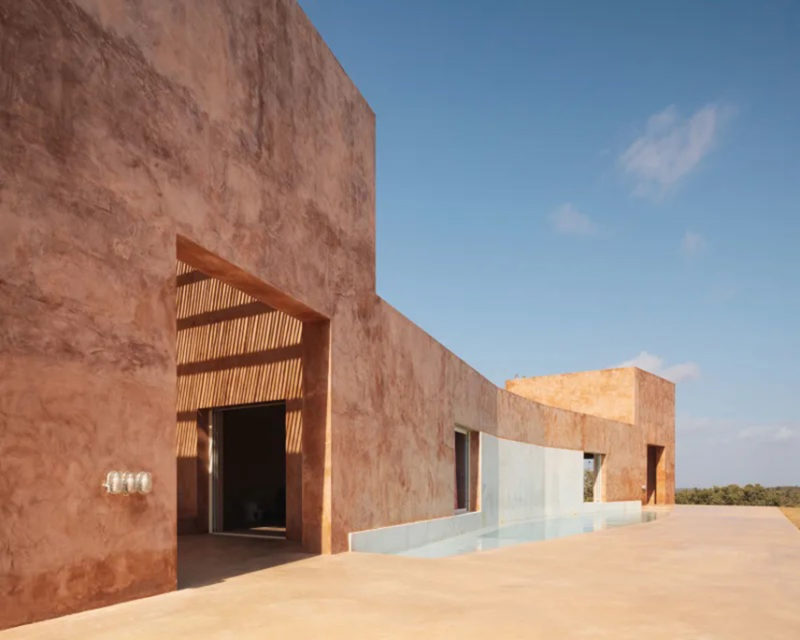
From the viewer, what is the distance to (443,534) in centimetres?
1298

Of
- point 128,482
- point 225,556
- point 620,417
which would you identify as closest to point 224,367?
point 225,556

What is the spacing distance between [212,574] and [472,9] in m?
12.7

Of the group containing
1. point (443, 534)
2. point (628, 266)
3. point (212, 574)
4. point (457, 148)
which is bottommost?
point (443, 534)

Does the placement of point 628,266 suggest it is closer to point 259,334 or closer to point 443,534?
point 443,534

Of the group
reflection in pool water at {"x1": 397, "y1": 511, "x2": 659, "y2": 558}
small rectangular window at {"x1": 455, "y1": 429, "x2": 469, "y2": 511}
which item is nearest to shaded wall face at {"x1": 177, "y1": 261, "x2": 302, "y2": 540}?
reflection in pool water at {"x1": 397, "y1": 511, "x2": 659, "y2": 558}

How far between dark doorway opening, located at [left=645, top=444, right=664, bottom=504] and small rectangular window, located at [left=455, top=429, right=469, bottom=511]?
58.8ft

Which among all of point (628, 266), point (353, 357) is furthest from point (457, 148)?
point (353, 357)

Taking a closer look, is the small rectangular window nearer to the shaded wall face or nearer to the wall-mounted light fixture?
the shaded wall face

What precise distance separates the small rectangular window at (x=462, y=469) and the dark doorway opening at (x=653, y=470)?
17930 millimetres

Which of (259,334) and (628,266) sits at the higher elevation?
(628,266)

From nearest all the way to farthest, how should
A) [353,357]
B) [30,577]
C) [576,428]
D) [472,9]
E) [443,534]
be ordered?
[30,577], [353,357], [443,534], [472,9], [576,428]

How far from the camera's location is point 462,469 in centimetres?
1577

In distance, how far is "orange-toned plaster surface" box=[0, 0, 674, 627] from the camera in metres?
4.41

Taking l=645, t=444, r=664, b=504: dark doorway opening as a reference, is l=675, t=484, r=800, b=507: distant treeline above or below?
below
